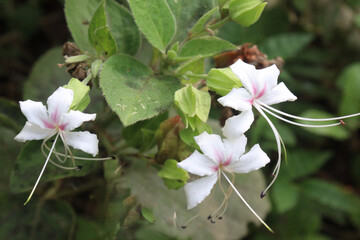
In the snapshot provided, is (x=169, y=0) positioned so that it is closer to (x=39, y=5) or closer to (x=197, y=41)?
(x=197, y=41)

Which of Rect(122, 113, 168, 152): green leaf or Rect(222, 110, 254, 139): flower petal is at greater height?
Rect(222, 110, 254, 139): flower petal

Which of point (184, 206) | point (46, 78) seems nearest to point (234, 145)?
point (184, 206)

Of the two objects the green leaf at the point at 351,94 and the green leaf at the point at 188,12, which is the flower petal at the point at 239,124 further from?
the green leaf at the point at 351,94

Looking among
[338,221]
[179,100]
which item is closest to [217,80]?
[179,100]

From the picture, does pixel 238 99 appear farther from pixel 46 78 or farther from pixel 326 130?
pixel 326 130

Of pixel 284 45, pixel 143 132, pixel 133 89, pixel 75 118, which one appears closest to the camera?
pixel 75 118

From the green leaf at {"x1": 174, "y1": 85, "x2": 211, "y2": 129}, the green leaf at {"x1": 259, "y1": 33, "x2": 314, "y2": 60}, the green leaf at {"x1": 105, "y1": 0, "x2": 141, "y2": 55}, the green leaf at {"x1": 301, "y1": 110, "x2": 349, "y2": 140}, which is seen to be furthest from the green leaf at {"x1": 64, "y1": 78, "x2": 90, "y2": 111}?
the green leaf at {"x1": 301, "y1": 110, "x2": 349, "y2": 140}

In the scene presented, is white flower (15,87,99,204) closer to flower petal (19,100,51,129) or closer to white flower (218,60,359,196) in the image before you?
flower petal (19,100,51,129)
